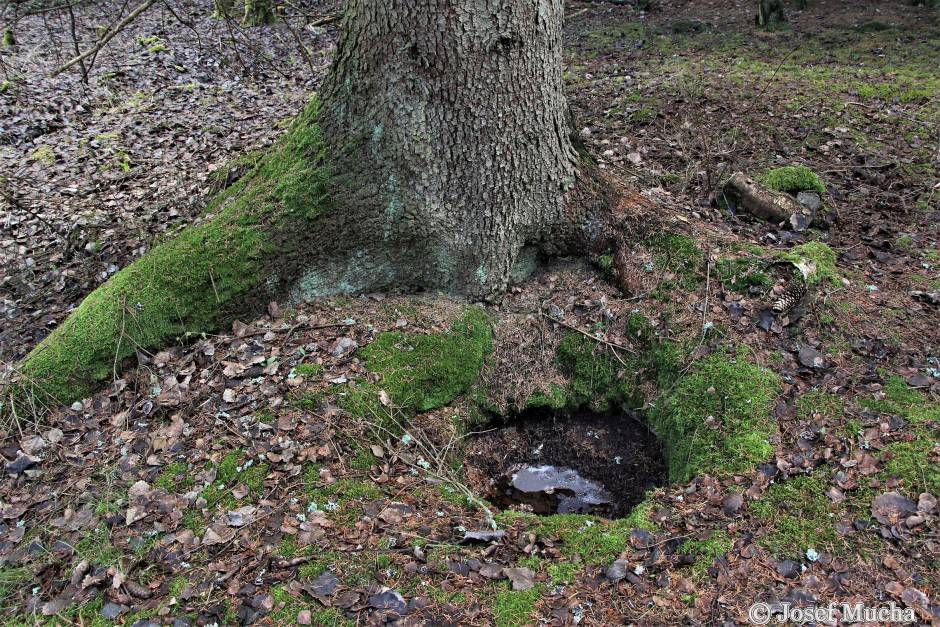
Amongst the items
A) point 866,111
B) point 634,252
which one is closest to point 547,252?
point 634,252

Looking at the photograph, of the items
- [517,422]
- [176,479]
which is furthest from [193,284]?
[517,422]

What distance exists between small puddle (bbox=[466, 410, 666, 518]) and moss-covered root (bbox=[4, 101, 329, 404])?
6.99ft

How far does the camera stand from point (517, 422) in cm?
428

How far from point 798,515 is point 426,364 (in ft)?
8.12

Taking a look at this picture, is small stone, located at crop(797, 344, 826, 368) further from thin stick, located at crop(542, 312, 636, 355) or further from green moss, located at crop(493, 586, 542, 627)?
green moss, located at crop(493, 586, 542, 627)

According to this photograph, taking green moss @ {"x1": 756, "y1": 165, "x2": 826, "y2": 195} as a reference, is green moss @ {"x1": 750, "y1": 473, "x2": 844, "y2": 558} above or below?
below

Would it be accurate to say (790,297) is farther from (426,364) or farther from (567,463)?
(426,364)

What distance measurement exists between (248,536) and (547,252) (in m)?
3.04

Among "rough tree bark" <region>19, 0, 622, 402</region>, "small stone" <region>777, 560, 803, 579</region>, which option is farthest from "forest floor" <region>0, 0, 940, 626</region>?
"rough tree bark" <region>19, 0, 622, 402</region>

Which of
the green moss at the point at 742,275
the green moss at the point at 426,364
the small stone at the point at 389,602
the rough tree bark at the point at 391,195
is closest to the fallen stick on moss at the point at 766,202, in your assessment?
the green moss at the point at 742,275

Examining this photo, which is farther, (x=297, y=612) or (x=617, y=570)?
(x=617, y=570)

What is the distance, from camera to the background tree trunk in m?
3.67

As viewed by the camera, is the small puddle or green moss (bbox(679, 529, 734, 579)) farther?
the small puddle

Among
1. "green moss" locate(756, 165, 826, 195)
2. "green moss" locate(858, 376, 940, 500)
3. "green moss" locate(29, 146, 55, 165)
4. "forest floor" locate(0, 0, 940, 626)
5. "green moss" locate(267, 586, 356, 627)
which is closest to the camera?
"green moss" locate(267, 586, 356, 627)
